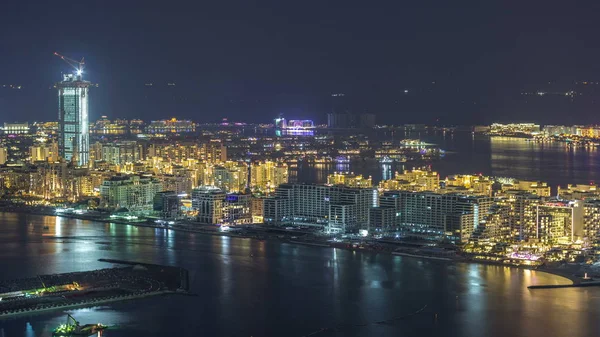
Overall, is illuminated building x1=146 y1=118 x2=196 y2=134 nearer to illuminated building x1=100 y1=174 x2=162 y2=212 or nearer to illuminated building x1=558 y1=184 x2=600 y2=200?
illuminated building x1=100 y1=174 x2=162 y2=212

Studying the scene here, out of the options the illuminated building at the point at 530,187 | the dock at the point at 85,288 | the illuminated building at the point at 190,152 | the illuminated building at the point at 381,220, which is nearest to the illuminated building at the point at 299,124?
the illuminated building at the point at 190,152

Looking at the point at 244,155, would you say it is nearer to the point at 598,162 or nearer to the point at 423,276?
the point at 598,162

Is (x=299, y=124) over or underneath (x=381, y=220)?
over

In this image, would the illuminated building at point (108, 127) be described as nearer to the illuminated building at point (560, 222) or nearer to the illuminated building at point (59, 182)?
the illuminated building at point (59, 182)

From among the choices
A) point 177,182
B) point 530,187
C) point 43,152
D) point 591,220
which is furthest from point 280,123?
point 591,220

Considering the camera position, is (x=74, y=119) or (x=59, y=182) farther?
(x=74, y=119)

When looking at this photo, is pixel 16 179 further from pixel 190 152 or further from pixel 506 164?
pixel 506 164
